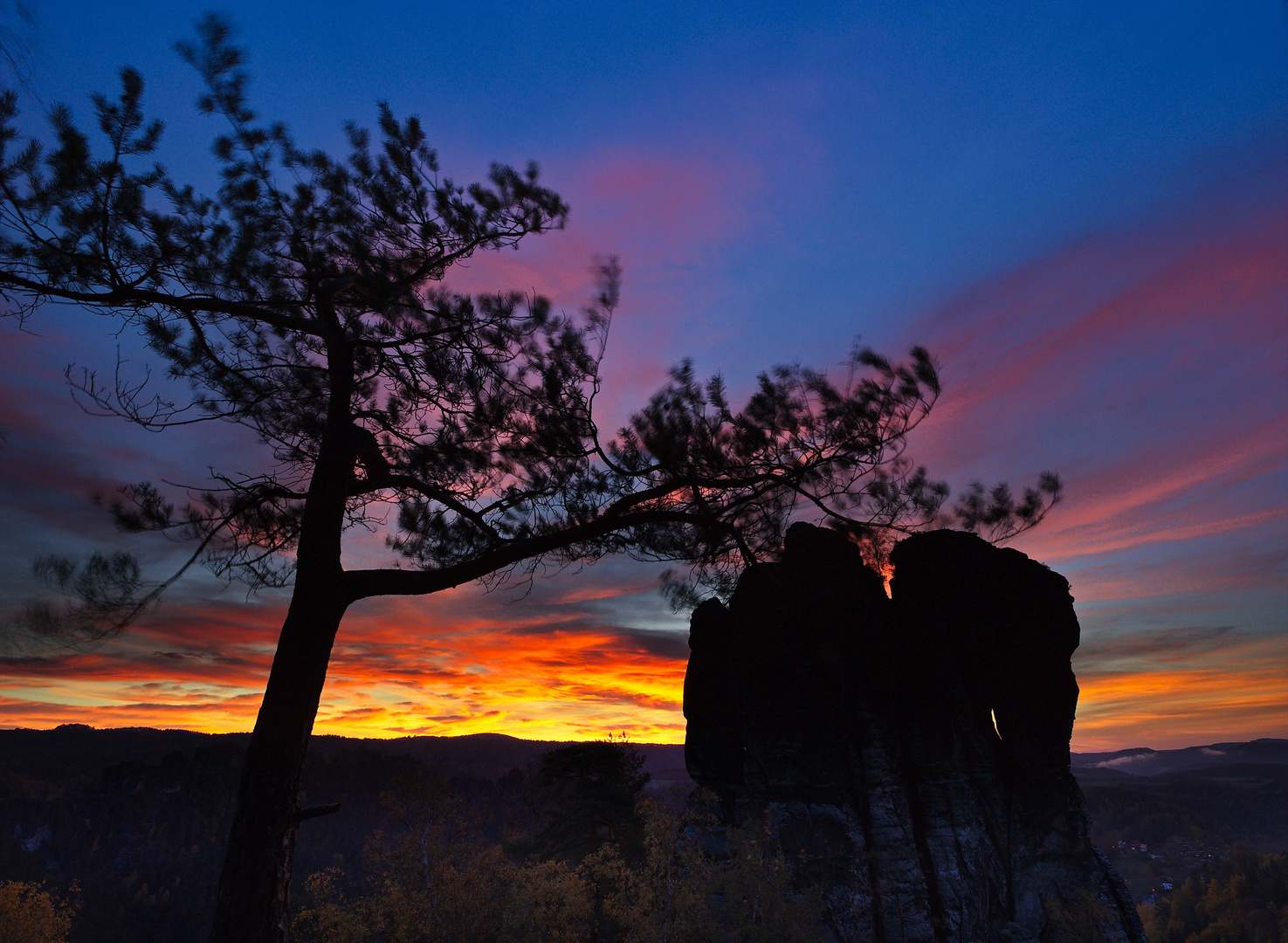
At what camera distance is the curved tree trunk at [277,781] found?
428cm

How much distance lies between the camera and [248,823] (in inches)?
176

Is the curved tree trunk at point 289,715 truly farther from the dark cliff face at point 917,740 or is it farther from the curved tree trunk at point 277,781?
the dark cliff face at point 917,740

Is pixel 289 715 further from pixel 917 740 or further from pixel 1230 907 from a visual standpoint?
pixel 1230 907

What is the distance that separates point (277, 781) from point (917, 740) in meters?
14.9

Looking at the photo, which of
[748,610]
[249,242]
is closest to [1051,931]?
[748,610]

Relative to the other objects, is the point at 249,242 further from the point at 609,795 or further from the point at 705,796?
the point at 609,795

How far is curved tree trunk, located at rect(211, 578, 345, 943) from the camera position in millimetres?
4277

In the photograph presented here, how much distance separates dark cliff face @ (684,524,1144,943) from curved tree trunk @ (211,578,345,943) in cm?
994

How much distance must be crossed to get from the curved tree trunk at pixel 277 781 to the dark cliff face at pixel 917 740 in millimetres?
9937

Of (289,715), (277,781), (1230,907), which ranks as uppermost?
(289,715)

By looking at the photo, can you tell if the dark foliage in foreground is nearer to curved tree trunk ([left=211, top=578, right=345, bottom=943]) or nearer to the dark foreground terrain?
the dark foreground terrain

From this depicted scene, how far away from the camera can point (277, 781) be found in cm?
459

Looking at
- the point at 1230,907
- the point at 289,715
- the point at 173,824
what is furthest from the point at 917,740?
the point at 173,824

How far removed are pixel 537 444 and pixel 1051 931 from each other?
16.8 meters
